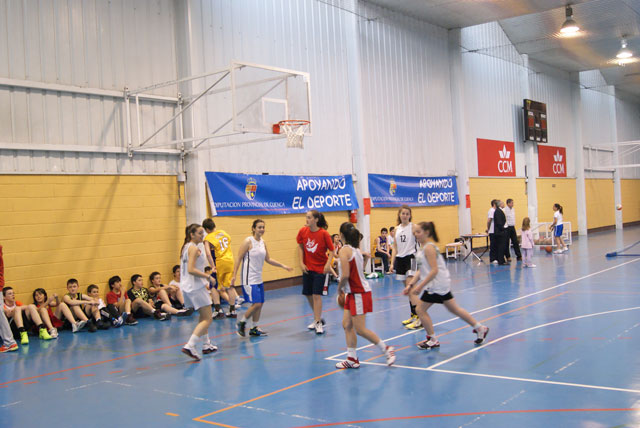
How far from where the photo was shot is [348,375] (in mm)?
6832

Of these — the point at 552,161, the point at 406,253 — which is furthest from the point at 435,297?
the point at 552,161

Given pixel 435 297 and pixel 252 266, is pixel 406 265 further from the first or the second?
pixel 252 266

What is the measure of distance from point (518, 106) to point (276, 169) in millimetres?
15679

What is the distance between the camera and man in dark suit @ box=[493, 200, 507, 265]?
1845 centimetres

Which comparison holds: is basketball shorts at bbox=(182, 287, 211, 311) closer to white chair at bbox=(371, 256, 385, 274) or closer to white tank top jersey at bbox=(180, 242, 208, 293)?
white tank top jersey at bbox=(180, 242, 208, 293)

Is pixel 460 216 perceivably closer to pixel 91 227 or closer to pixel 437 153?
pixel 437 153

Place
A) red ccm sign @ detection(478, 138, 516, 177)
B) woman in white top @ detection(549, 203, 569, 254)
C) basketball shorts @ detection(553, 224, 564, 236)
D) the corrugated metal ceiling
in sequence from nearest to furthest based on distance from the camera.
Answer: the corrugated metal ceiling < woman in white top @ detection(549, 203, 569, 254) < basketball shorts @ detection(553, 224, 564, 236) < red ccm sign @ detection(478, 138, 516, 177)

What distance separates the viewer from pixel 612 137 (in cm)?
3581

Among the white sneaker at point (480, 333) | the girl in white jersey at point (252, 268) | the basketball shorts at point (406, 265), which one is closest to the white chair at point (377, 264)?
the basketball shorts at point (406, 265)

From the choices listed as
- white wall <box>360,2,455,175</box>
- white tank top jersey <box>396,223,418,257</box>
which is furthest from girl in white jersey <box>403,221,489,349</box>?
white wall <box>360,2,455,175</box>

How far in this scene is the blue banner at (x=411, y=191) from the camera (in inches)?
750

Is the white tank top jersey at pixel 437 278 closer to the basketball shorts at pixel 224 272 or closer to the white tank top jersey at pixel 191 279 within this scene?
the white tank top jersey at pixel 191 279

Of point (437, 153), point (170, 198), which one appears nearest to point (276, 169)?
point (170, 198)

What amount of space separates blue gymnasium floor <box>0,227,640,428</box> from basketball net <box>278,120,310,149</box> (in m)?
3.59
